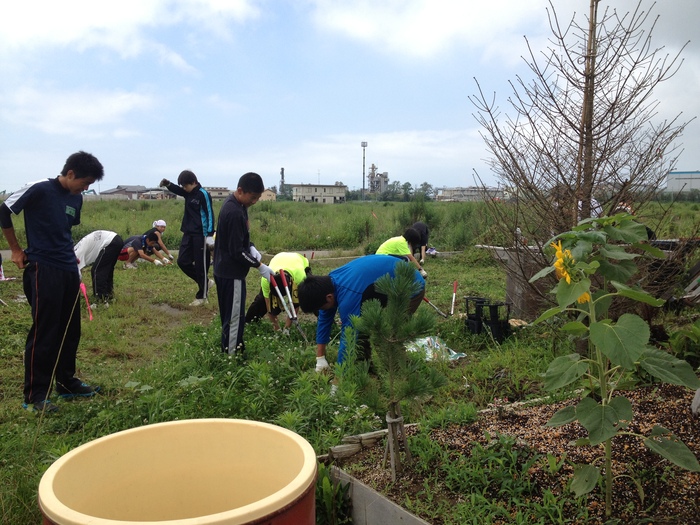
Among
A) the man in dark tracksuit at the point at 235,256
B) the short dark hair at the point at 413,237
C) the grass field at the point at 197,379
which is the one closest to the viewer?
the grass field at the point at 197,379

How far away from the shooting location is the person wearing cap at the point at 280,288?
20.0ft

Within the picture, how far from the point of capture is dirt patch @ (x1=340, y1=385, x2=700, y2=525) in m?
2.17

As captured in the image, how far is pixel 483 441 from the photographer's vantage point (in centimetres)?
285

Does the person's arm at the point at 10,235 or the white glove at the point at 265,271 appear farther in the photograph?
the white glove at the point at 265,271

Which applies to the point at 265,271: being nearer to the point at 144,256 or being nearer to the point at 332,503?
the point at 332,503

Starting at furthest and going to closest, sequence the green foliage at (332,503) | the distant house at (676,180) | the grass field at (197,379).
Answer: the distant house at (676,180) < the grass field at (197,379) < the green foliage at (332,503)

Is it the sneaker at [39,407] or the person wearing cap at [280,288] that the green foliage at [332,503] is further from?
the person wearing cap at [280,288]

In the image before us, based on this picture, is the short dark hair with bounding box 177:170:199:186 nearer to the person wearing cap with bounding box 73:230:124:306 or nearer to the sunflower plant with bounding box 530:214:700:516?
the person wearing cap with bounding box 73:230:124:306

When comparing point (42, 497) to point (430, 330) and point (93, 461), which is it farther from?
point (430, 330)

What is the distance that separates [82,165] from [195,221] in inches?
142

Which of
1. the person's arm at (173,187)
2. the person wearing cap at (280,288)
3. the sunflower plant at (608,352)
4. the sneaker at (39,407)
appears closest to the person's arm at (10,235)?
the sneaker at (39,407)

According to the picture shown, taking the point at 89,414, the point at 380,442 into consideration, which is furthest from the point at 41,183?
the point at 380,442

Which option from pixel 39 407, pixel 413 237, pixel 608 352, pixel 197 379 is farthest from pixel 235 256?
pixel 413 237

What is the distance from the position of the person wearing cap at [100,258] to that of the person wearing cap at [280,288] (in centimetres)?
251
